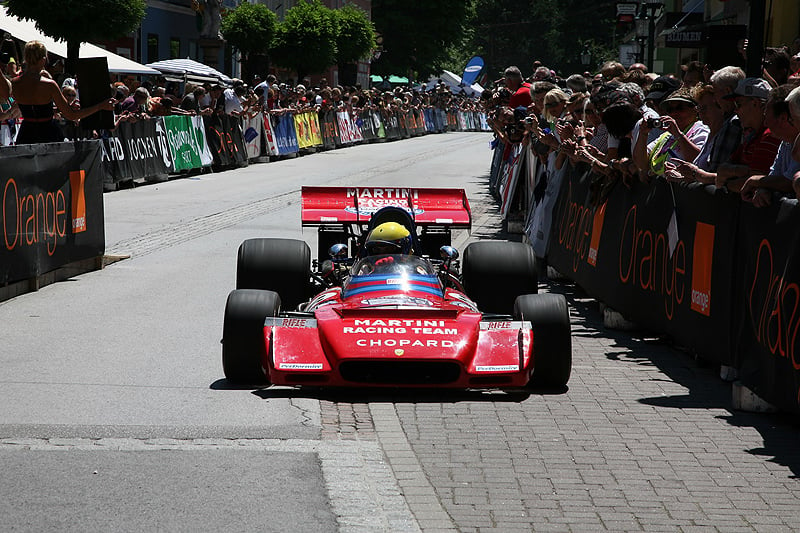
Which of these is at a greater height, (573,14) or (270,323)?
(573,14)

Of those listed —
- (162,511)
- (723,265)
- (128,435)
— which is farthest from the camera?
(723,265)

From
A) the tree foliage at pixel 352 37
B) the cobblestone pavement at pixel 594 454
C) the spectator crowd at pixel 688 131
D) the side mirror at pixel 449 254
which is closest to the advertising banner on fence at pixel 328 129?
the tree foliage at pixel 352 37

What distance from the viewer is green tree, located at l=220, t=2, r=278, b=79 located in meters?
45.5

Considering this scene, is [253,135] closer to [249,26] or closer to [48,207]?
[249,26]

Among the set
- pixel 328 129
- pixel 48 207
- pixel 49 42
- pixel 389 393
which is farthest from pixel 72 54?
pixel 389 393

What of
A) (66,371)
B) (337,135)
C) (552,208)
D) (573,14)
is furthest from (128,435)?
(573,14)

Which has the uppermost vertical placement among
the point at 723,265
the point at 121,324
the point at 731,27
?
the point at 731,27

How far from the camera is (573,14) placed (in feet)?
276

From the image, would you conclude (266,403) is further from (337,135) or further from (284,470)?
(337,135)

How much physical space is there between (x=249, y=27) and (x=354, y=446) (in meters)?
40.3

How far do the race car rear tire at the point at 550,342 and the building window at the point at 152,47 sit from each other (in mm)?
39880

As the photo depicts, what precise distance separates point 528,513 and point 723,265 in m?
3.13

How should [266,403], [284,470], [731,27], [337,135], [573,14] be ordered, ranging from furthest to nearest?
[573,14]
[337,135]
[731,27]
[266,403]
[284,470]

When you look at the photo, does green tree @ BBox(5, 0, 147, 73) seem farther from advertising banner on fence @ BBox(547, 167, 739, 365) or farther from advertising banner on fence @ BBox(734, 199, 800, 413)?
advertising banner on fence @ BBox(734, 199, 800, 413)
